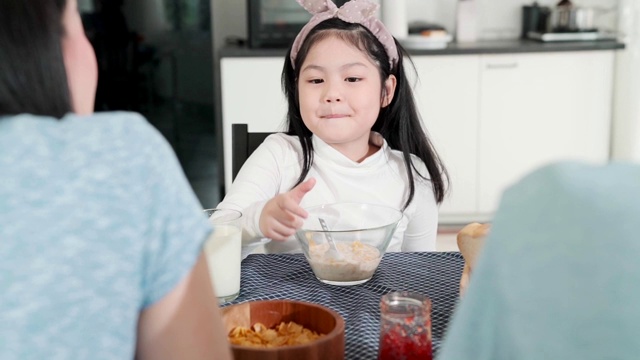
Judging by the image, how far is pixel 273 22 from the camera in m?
3.77

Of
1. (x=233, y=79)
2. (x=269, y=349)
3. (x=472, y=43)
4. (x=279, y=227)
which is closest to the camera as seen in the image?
(x=269, y=349)

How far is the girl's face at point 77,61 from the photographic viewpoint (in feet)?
2.61

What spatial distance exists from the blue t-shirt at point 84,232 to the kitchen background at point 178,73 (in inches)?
122

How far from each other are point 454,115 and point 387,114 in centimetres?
196

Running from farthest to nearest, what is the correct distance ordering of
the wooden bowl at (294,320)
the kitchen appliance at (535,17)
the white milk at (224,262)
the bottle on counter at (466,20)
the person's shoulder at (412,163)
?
the kitchen appliance at (535,17) < the bottle on counter at (466,20) < the person's shoulder at (412,163) < the white milk at (224,262) < the wooden bowl at (294,320)

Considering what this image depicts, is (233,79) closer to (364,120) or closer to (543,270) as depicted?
(364,120)

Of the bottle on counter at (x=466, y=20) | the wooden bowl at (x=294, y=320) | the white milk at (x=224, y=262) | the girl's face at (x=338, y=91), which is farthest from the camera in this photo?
the bottle on counter at (x=466, y=20)

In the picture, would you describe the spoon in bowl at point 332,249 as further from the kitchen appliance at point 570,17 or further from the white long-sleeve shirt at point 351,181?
the kitchen appliance at point 570,17

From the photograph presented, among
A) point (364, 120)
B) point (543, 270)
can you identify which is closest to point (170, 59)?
point (364, 120)

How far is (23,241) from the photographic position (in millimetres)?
703

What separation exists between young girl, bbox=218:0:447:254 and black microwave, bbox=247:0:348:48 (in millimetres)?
1894

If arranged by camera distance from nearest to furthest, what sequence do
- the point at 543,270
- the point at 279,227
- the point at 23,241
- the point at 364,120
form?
the point at 543,270 → the point at 23,241 → the point at 279,227 → the point at 364,120

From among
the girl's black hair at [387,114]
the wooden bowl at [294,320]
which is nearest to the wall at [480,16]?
the girl's black hair at [387,114]

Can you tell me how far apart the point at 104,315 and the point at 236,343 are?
0.29 metres
